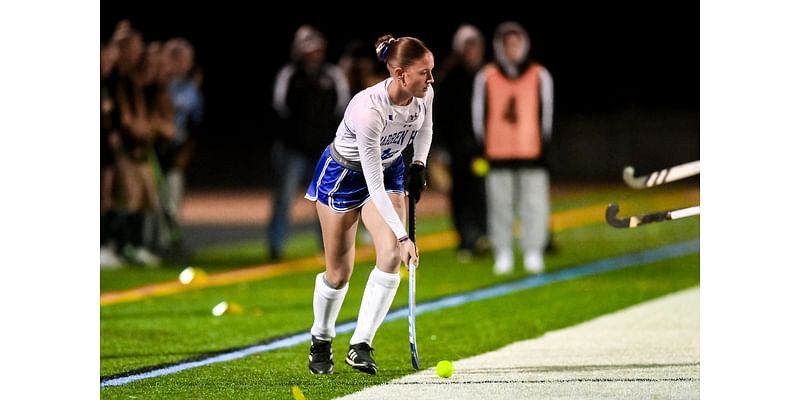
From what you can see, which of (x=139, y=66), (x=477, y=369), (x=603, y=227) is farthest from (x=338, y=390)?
(x=603, y=227)

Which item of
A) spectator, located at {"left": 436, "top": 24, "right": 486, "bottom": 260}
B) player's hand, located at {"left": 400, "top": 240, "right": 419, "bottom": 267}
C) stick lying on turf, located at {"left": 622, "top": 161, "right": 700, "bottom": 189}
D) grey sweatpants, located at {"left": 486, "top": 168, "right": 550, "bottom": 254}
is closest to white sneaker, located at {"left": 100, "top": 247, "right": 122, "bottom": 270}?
spectator, located at {"left": 436, "top": 24, "right": 486, "bottom": 260}

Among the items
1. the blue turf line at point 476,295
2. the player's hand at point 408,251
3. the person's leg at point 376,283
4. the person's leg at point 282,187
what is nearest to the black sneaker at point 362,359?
the person's leg at point 376,283

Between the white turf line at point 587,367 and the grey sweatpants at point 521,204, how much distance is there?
3.20 metres

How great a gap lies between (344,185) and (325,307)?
684 mm

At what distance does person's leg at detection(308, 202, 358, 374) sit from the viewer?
300 inches

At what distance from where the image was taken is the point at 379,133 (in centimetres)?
725

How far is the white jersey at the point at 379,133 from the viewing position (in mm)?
7230

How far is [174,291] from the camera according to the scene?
39.8 feet

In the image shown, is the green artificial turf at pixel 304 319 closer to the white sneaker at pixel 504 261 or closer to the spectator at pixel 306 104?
the white sneaker at pixel 504 261

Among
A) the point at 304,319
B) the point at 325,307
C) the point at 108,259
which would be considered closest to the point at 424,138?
the point at 325,307

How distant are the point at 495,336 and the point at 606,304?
6.41ft

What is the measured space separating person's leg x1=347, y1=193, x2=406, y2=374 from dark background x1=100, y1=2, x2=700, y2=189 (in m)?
20.0

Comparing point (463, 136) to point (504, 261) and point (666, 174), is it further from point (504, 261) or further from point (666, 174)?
point (666, 174)
